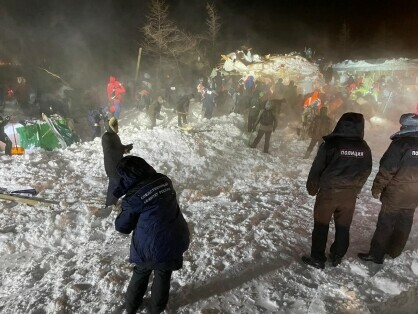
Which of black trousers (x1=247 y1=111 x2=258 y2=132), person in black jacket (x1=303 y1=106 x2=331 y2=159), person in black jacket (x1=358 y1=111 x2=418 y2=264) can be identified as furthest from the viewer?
black trousers (x1=247 y1=111 x2=258 y2=132)

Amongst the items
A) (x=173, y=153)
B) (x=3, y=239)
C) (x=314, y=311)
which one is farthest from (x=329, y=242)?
(x=173, y=153)

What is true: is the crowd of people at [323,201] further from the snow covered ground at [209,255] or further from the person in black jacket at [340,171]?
the snow covered ground at [209,255]

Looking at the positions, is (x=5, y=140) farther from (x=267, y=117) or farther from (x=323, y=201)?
(x=323, y=201)

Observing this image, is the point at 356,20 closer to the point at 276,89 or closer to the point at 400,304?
the point at 276,89

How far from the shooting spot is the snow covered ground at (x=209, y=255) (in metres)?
3.76

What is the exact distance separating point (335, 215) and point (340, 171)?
0.64 m

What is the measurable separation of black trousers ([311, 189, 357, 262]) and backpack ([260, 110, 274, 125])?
21.2 feet

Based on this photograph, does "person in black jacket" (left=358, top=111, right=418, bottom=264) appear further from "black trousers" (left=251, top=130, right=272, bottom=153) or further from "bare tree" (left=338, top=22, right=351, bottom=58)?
"bare tree" (left=338, top=22, right=351, bottom=58)

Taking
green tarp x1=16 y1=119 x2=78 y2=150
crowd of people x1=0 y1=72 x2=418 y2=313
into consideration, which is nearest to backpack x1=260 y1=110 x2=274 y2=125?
crowd of people x1=0 y1=72 x2=418 y2=313

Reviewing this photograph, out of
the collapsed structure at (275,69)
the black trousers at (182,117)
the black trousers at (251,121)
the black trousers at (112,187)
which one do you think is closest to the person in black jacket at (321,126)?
the black trousers at (251,121)

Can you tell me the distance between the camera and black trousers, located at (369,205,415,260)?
422 cm

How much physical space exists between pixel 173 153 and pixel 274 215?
488cm

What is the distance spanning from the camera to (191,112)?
15352 millimetres

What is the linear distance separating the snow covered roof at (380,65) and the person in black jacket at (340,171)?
20855mm
